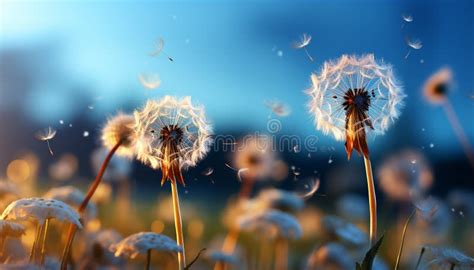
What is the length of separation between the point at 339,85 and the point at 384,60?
174 millimetres

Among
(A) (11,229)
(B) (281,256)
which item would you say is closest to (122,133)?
(A) (11,229)

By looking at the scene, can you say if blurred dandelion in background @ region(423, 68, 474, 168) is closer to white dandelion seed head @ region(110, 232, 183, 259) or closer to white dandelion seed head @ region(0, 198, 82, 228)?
white dandelion seed head @ region(110, 232, 183, 259)

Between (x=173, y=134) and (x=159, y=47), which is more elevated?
(x=159, y=47)

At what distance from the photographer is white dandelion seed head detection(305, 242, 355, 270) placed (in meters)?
1.73

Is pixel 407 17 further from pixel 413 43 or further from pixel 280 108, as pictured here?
Result: pixel 280 108

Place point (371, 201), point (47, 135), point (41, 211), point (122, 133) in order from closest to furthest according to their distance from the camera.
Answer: point (41, 211), point (371, 201), point (122, 133), point (47, 135)

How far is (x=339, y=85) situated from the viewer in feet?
5.10

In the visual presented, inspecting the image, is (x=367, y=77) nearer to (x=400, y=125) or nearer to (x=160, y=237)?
(x=400, y=125)

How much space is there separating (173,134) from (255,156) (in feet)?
1.04

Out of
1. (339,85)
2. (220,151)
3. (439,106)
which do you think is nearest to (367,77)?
(339,85)

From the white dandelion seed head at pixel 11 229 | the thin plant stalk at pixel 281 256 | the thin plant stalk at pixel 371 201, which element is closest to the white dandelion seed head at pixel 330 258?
the thin plant stalk at pixel 281 256

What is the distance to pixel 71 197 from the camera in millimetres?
1720

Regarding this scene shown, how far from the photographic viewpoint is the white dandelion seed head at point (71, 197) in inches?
67.6

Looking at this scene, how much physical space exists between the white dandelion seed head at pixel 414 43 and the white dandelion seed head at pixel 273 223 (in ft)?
1.96
